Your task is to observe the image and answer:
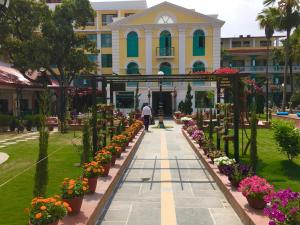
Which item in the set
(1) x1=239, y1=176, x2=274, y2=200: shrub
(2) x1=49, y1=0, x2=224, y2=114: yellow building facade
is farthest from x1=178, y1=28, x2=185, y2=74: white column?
(1) x1=239, y1=176, x2=274, y2=200: shrub

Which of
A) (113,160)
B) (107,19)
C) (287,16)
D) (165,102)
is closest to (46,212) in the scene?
(113,160)

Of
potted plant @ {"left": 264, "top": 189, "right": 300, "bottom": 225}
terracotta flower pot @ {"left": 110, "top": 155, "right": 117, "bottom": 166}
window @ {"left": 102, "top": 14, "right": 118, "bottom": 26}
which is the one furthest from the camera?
window @ {"left": 102, "top": 14, "right": 118, "bottom": 26}

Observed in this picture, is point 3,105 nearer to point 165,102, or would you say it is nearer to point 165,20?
point 165,102

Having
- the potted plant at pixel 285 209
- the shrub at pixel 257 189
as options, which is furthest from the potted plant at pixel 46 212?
the shrub at pixel 257 189

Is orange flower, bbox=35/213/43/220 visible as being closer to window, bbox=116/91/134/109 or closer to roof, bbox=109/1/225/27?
window, bbox=116/91/134/109

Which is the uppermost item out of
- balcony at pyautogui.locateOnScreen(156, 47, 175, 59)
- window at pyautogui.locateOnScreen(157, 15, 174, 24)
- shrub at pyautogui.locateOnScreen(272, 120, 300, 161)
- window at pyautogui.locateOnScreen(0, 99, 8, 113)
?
window at pyautogui.locateOnScreen(157, 15, 174, 24)

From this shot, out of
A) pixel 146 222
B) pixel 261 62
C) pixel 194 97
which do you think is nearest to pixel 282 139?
pixel 146 222

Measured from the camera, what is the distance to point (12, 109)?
1128 inches

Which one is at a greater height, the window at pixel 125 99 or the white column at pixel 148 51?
the white column at pixel 148 51

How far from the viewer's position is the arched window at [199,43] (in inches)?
1500

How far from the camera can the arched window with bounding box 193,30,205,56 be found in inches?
1500

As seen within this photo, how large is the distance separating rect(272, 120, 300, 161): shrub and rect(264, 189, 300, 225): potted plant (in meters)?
6.04

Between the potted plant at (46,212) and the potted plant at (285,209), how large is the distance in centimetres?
264

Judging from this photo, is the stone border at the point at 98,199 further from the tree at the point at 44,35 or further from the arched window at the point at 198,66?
the arched window at the point at 198,66
